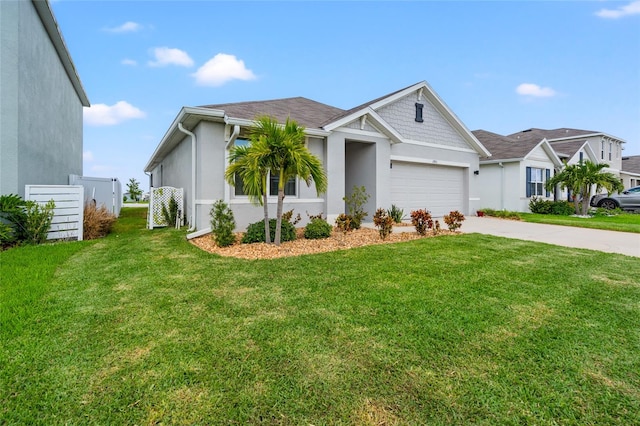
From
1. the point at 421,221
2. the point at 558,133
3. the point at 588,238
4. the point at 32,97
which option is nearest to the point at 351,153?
the point at 421,221

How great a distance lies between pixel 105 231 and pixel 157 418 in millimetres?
9438

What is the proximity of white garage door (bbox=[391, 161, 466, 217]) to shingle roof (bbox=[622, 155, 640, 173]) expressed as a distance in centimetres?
3196

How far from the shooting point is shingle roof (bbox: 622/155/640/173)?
3270cm

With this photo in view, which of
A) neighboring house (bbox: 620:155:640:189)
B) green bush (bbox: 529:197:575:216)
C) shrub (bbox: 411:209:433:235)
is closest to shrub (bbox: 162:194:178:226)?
shrub (bbox: 411:209:433:235)

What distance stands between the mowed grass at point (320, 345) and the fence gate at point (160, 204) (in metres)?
5.84

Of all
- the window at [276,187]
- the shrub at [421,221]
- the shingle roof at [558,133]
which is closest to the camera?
the shrub at [421,221]

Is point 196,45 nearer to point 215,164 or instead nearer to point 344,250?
point 215,164

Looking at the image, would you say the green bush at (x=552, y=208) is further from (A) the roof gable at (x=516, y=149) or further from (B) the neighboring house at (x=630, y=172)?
(B) the neighboring house at (x=630, y=172)

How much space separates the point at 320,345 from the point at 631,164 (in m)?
47.3

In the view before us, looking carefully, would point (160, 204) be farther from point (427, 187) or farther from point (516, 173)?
point (516, 173)

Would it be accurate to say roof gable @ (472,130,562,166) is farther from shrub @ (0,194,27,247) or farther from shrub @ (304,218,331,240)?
shrub @ (0,194,27,247)

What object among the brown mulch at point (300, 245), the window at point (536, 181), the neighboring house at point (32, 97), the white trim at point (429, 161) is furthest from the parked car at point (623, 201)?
the neighboring house at point (32, 97)

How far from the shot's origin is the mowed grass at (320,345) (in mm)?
1986

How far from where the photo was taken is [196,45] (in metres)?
12.9
